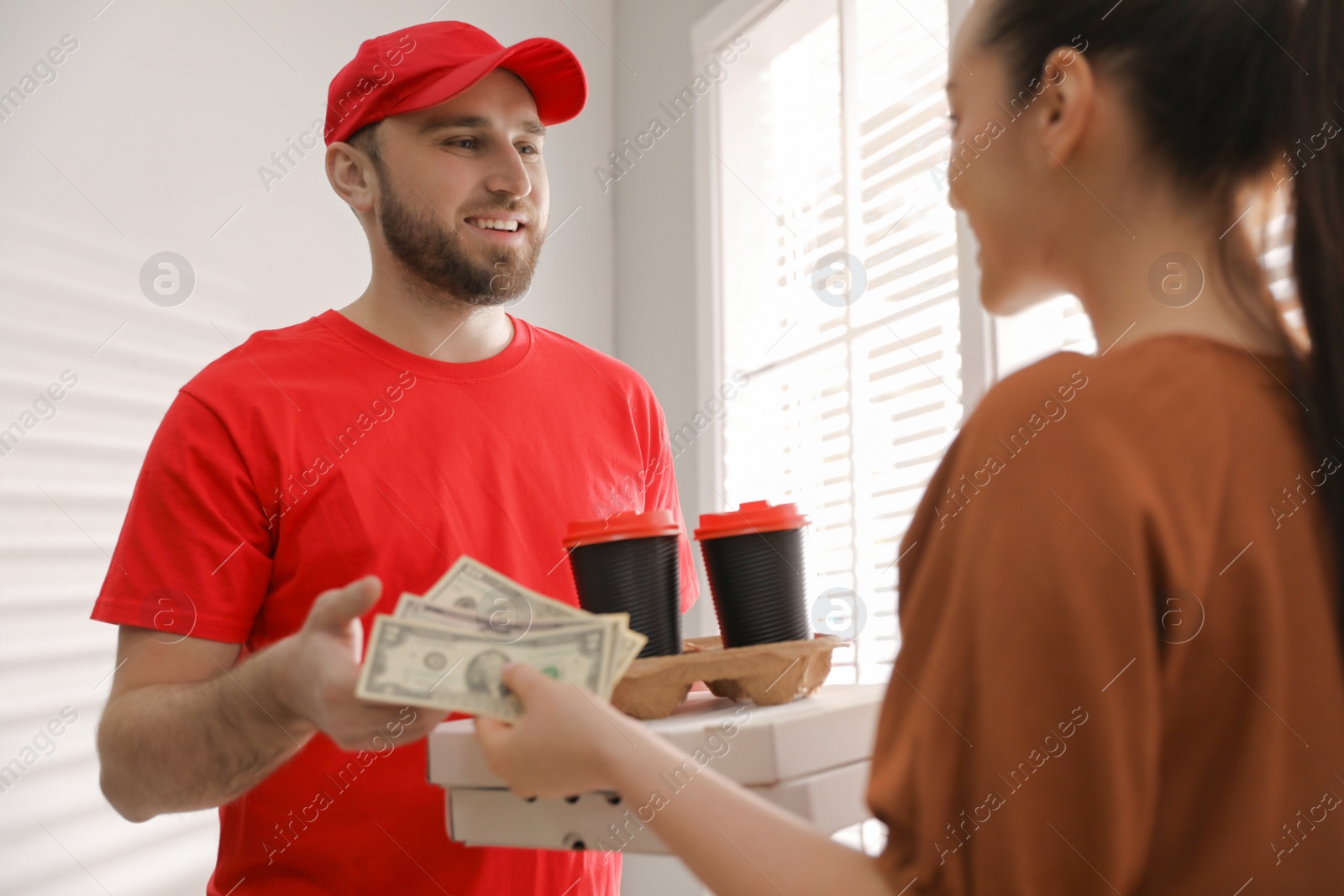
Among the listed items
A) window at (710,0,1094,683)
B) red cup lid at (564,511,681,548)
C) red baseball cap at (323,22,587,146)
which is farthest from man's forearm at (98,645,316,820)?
window at (710,0,1094,683)

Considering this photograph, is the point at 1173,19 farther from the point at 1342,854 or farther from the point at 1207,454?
the point at 1342,854

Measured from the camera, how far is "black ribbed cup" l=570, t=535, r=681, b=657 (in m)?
0.97

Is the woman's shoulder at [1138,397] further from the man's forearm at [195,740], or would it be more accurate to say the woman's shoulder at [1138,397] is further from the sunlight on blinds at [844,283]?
the sunlight on blinds at [844,283]

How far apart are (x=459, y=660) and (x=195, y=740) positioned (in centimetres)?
46

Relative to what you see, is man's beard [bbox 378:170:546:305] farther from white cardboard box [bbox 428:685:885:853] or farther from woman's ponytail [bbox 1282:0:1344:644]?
woman's ponytail [bbox 1282:0:1344:644]

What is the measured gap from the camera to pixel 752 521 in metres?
0.98

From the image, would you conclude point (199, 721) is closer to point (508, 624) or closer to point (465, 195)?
point (508, 624)

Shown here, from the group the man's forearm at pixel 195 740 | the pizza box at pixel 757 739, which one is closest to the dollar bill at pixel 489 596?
the pizza box at pixel 757 739

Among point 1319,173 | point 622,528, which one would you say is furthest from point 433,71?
point 1319,173

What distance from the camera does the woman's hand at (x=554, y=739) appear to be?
2.21 feet

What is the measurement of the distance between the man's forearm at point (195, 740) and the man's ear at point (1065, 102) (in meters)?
0.84

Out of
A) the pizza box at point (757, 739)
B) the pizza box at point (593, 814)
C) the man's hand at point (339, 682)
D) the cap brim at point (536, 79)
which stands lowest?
the pizza box at point (593, 814)

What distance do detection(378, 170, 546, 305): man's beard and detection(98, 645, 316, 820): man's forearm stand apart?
593 mm

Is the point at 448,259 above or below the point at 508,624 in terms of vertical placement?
above
